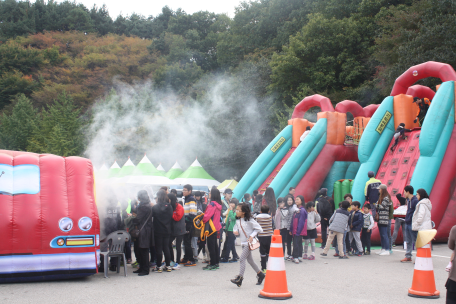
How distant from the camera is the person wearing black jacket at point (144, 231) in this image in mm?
7301

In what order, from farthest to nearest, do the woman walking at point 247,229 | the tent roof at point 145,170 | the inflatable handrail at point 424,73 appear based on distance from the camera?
the tent roof at point 145,170 < the inflatable handrail at point 424,73 < the woman walking at point 247,229

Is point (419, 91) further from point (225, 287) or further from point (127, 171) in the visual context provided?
point (127, 171)

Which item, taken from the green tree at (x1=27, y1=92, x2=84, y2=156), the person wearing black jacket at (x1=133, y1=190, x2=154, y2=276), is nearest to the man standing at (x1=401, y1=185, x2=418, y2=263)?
the person wearing black jacket at (x1=133, y1=190, x2=154, y2=276)

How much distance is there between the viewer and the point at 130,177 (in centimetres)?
2152

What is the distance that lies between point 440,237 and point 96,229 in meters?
8.20

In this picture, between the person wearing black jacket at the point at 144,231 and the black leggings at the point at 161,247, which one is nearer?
the person wearing black jacket at the point at 144,231

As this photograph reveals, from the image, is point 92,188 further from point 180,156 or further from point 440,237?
point 180,156

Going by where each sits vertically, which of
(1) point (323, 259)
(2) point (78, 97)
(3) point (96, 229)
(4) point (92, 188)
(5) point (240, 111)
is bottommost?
(1) point (323, 259)

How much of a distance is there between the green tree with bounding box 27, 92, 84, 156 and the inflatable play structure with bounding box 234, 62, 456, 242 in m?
22.1

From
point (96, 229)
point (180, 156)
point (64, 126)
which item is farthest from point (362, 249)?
point (64, 126)

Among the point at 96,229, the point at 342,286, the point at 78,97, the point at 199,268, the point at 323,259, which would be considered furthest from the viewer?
the point at 78,97

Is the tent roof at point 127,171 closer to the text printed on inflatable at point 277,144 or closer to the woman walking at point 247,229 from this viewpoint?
the text printed on inflatable at point 277,144

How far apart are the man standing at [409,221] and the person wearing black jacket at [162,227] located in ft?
15.1

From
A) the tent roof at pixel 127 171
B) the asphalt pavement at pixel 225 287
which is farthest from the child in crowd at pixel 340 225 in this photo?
the tent roof at pixel 127 171
